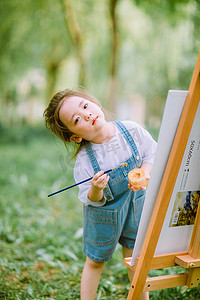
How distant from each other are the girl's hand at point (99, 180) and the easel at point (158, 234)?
0.29 metres

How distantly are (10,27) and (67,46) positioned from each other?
2354 millimetres

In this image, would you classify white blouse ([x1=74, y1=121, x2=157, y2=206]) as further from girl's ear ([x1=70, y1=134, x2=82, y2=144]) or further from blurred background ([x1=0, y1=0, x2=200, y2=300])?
blurred background ([x1=0, y1=0, x2=200, y2=300])

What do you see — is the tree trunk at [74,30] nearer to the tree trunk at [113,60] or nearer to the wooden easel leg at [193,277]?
the tree trunk at [113,60]

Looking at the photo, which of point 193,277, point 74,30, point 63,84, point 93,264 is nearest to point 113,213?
point 93,264

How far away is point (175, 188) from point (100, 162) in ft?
1.47

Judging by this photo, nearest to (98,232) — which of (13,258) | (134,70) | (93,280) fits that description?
(93,280)

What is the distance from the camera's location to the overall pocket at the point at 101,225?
168cm

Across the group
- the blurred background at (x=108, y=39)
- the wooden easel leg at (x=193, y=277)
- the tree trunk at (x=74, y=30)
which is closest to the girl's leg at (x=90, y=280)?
the wooden easel leg at (x=193, y=277)

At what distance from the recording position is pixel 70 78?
12.0m

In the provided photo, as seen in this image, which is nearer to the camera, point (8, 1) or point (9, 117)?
point (8, 1)

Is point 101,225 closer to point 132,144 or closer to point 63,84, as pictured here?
point 132,144

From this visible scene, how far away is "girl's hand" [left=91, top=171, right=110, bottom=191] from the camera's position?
4.96 feet

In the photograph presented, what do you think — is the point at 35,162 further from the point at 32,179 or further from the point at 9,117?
the point at 9,117

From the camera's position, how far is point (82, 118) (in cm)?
162
